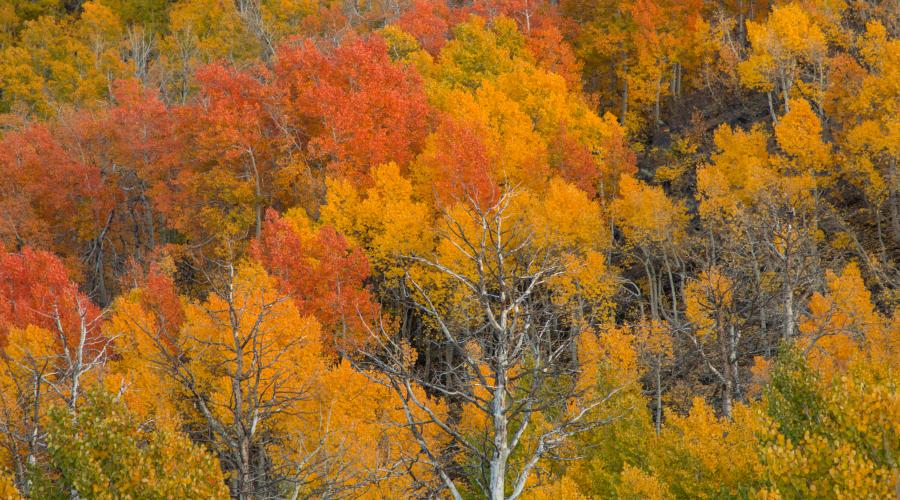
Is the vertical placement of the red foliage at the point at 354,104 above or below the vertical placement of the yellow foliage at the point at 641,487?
above

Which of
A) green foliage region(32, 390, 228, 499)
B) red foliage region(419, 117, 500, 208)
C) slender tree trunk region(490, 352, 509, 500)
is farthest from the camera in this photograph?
red foliage region(419, 117, 500, 208)

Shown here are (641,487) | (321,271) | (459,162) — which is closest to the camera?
(641,487)

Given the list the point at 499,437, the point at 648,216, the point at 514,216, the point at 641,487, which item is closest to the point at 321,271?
the point at 514,216

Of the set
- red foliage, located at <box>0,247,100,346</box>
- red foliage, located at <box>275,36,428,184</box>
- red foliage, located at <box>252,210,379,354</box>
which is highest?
red foliage, located at <box>275,36,428,184</box>

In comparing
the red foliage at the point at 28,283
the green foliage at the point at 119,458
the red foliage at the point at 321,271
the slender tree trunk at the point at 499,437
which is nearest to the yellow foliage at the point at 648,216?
the red foliage at the point at 321,271

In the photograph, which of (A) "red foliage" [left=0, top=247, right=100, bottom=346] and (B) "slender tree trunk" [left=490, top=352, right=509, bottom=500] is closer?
(B) "slender tree trunk" [left=490, top=352, right=509, bottom=500]

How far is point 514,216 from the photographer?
3650 centimetres

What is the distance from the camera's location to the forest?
84.2ft

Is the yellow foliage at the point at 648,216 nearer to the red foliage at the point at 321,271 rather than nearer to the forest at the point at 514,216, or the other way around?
the forest at the point at 514,216

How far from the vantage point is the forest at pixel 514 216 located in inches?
1011

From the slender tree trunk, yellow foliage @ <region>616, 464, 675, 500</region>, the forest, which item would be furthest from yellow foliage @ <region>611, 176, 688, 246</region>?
the slender tree trunk

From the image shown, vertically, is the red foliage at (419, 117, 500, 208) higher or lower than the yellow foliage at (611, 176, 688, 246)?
higher

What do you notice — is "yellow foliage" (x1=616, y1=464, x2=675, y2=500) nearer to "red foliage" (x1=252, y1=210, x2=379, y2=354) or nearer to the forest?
the forest

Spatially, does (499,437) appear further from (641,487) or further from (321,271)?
(321,271)
